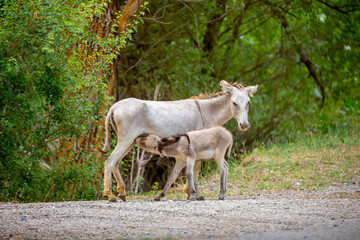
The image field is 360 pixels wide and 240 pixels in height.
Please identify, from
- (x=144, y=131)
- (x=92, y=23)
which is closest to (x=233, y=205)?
(x=144, y=131)

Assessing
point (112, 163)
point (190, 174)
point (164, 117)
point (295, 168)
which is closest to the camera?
point (190, 174)

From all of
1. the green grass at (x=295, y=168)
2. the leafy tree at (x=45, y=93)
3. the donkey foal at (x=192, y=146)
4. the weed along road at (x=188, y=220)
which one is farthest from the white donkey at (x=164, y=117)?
the green grass at (x=295, y=168)

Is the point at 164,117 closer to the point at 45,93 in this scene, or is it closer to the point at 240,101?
the point at 240,101

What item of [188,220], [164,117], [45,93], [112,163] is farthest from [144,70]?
[188,220]

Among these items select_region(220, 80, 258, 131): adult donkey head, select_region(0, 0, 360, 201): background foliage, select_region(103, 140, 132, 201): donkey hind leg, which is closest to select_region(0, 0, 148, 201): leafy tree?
select_region(0, 0, 360, 201): background foliage

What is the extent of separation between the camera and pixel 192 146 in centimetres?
955

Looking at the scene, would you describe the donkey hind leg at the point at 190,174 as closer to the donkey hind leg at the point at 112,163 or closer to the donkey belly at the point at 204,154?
the donkey belly at the point at 204,154

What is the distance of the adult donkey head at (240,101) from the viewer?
33.7 feet

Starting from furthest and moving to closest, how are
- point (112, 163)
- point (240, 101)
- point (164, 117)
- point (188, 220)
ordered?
point (240, 101), point (164, 117), point (112, 163), point (188, 220)

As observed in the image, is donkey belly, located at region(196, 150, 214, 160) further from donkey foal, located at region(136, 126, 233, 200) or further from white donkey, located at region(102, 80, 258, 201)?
white donkey, located at region(102, 80, 258, 201)

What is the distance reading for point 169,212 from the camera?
7996 mm

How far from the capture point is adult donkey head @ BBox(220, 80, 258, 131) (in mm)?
10266

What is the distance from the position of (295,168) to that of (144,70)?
20.9 feet

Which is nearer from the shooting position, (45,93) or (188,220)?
(188,220)
